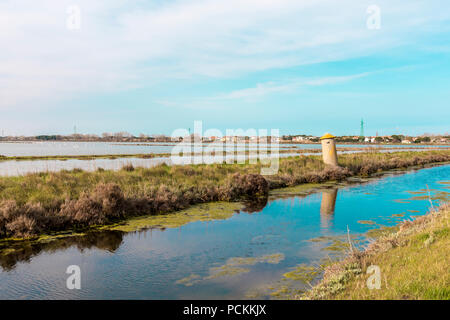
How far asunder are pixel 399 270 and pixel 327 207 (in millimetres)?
9561

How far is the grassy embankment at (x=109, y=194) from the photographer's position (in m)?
11.1

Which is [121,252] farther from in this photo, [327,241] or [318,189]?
→ [318,189]

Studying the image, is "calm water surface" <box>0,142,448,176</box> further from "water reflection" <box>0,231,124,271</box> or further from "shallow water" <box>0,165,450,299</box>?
"shallow water" <box>0,165,450,299</box>

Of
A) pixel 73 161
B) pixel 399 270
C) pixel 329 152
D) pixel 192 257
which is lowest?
pixel 192 257

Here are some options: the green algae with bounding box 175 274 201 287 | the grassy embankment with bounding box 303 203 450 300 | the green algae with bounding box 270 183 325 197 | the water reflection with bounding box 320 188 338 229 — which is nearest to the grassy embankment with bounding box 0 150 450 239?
the green algae with bounding box 270 183 325 197

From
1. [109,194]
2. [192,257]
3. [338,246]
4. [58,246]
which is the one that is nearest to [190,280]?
[192,257]

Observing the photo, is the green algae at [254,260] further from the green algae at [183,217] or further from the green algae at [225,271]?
the green algae at [183,217]

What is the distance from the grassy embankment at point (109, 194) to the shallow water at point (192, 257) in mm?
1471

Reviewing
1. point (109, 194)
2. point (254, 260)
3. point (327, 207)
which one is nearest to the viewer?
point (254, 260)

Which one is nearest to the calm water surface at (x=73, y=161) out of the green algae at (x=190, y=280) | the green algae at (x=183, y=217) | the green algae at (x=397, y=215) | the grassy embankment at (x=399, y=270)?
the green algae at (x=183, y=217)

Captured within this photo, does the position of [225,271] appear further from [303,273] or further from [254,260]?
[303,273]

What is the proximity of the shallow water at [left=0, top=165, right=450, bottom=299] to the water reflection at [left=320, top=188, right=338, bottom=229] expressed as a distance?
8 cm

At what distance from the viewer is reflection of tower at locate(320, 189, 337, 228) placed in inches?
502

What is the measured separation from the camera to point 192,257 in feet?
29.3
